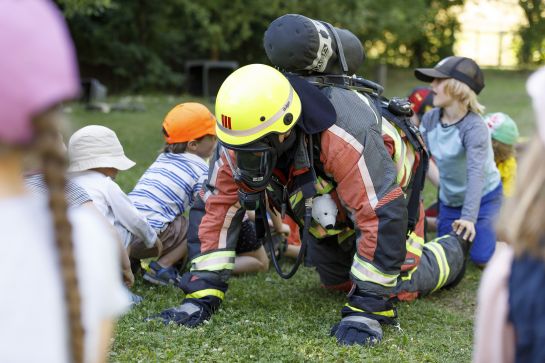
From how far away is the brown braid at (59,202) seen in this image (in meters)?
1.43

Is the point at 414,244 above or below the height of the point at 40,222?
below

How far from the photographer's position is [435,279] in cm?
497

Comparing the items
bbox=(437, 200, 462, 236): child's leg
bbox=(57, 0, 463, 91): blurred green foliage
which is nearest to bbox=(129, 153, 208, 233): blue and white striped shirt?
bbox=(437, 200, 462, 236): child's leg

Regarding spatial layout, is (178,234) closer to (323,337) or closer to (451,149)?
(323,337)

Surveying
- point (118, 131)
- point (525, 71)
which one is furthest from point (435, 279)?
point (525, 71)

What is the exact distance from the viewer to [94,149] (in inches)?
174

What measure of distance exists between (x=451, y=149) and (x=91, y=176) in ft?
9.02

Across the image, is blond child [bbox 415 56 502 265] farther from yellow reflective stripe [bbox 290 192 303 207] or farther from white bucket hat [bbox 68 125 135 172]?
white bucket hat [bbox 68 125 135 172]

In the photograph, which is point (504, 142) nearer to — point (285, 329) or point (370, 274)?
point (370, 274)

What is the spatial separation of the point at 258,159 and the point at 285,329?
3.17 ft

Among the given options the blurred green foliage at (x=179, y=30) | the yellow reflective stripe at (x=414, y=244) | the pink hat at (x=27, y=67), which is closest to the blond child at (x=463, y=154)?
the yellow reflective stripe at (x=414, y=244)

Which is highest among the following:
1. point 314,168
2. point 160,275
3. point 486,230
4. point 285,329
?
point 314,168

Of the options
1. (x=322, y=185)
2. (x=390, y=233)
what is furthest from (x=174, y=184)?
(x=390, y=233)

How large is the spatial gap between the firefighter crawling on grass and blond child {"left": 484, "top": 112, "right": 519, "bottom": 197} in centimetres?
207
